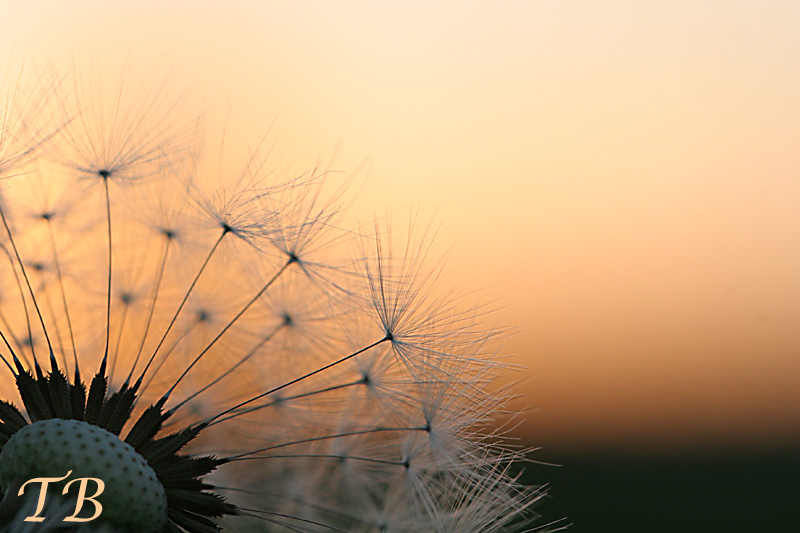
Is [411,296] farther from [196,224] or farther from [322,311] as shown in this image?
[196,224]

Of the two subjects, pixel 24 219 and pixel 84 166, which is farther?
pixel 24 219

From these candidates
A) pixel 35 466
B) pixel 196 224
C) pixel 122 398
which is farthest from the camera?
pixel 196 224

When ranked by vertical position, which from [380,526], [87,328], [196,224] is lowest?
[380,526]

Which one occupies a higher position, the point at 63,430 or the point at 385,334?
the point at 385,334

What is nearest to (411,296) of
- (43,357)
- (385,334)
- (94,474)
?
(385,334)

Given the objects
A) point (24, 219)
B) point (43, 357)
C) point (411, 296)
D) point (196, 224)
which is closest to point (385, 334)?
point (411, 296)

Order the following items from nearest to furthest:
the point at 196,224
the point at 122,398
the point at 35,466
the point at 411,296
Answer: the point at 35,466
the point at 122,398
the point at 411,296
the point at 196,224
